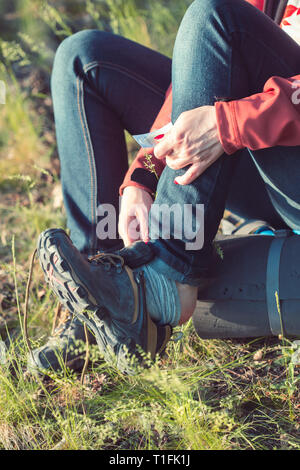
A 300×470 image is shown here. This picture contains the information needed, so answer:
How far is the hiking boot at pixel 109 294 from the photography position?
4.02 ft

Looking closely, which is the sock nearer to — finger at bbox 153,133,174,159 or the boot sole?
the boot sole

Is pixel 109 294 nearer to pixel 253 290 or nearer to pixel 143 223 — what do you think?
pixel 143 223

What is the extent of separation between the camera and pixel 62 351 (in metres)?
1.54

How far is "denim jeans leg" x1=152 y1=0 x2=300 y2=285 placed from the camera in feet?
4.07

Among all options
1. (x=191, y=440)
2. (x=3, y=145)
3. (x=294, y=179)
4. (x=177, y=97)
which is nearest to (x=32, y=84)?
(x=3, y=145)

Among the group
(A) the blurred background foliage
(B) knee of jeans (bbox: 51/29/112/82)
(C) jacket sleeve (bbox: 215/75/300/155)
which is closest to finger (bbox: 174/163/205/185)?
(C) jacket sleeve (bbox: 215/75/300/155)

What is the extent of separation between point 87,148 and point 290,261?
74 centimetres

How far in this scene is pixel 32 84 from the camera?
3.32 meters

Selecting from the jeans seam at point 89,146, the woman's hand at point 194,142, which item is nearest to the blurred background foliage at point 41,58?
the jeans seam at point 89,146

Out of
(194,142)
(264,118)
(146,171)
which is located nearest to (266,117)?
(264,118)

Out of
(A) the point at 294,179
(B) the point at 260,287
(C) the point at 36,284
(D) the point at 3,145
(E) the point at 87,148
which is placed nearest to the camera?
(A) the point at 294,179

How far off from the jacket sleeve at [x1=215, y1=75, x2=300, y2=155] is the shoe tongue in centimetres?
36

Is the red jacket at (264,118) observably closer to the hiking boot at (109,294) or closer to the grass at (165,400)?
the hiking boot at (109,294)

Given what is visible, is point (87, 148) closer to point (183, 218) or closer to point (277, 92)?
point (183, 218)
